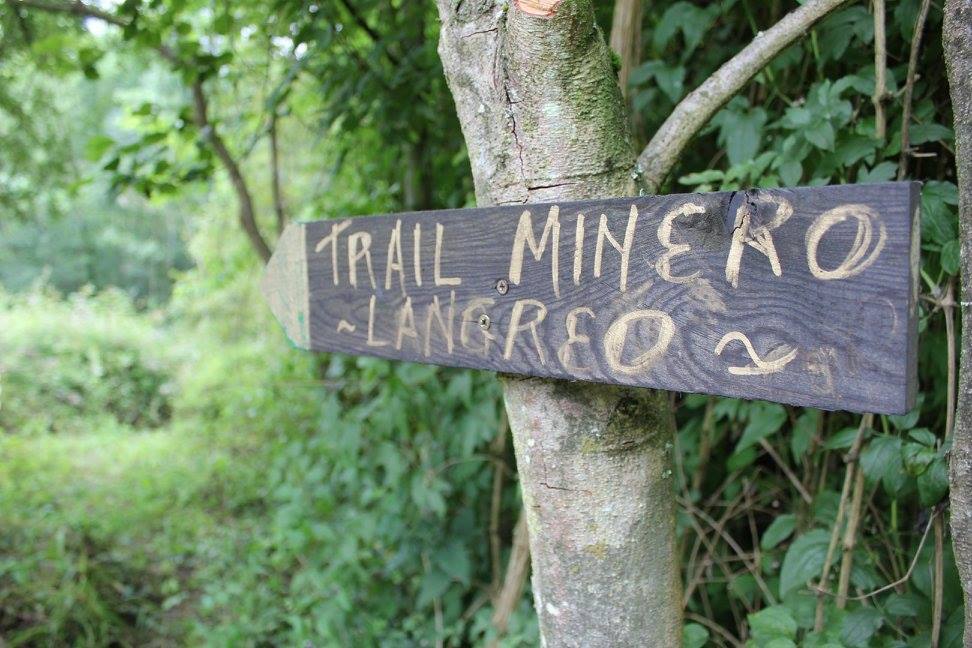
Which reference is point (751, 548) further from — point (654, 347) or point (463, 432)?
point (654, 347)

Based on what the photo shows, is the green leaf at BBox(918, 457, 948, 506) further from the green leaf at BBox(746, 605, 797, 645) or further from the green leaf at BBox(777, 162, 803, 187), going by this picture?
the green leaf at BBox(777, 162, 803, 187)

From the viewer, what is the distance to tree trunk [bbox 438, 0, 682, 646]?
0.74 m

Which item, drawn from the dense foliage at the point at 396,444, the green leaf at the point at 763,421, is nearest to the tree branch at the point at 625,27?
the dense foliage at the point at 396,444

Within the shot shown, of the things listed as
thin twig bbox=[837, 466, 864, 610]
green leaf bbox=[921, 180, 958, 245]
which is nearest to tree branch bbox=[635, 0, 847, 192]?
green leaf bbox=[921, 180, 958, 245]

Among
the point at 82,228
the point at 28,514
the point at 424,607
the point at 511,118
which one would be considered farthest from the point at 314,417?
the point at 82,228

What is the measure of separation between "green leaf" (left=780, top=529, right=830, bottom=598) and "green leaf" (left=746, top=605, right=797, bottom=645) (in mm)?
82

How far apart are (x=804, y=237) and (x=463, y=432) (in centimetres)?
127

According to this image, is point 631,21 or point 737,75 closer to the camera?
point 737,75

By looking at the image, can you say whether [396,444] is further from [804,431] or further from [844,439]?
[844,439]

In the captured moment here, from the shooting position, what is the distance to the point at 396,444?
1905 millimetres

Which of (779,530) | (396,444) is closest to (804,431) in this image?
(779,530)

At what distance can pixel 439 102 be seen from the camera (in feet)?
6.07

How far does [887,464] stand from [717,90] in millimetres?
525

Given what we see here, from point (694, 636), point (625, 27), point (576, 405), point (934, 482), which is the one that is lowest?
point (694, 636)
